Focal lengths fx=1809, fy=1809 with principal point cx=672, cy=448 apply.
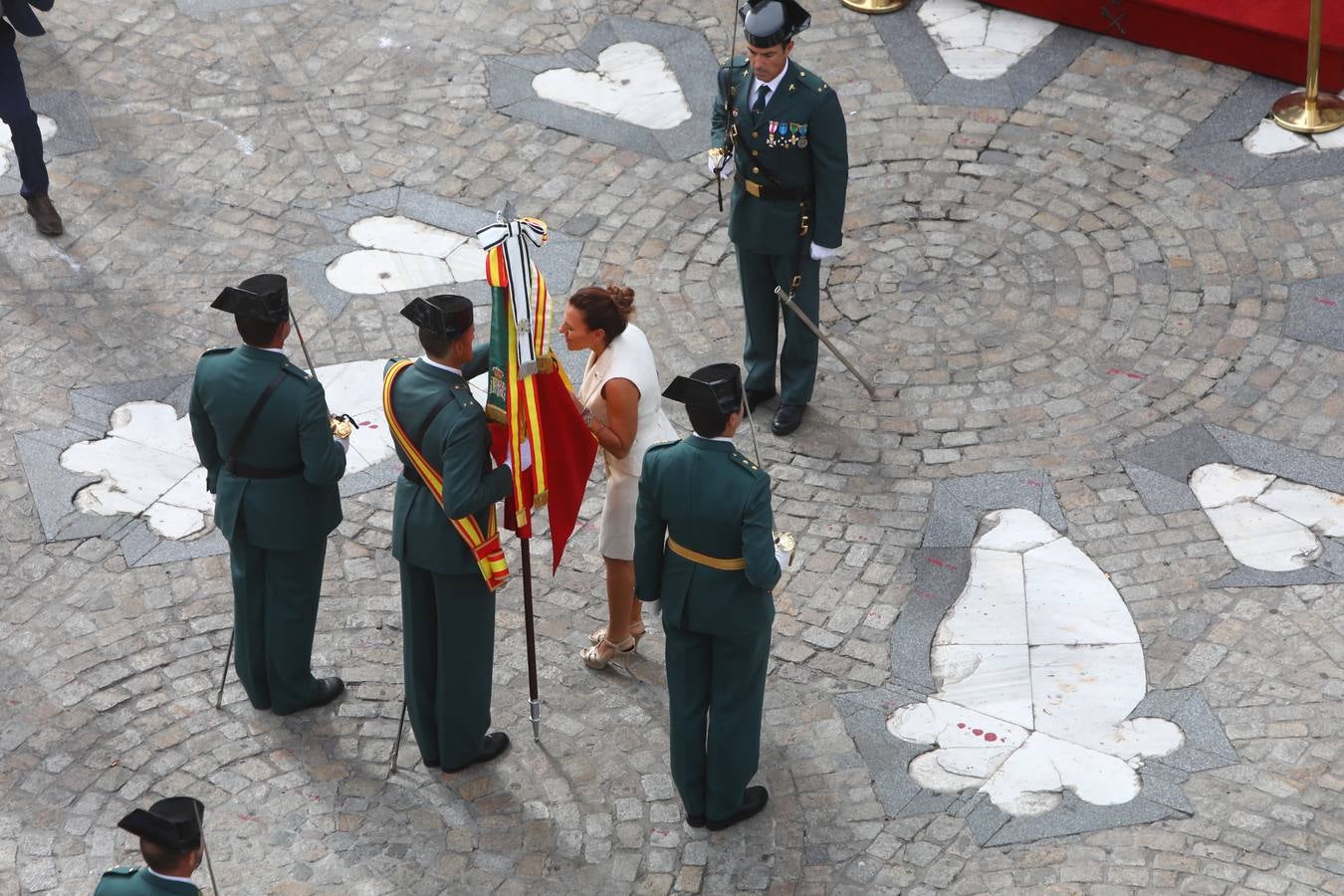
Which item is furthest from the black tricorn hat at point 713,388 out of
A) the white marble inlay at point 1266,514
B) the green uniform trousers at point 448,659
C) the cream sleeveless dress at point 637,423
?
the white marble inlay at point 1266,514

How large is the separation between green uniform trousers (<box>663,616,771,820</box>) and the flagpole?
0.57 m

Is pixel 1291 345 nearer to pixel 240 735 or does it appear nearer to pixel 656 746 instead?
pixel 656 746

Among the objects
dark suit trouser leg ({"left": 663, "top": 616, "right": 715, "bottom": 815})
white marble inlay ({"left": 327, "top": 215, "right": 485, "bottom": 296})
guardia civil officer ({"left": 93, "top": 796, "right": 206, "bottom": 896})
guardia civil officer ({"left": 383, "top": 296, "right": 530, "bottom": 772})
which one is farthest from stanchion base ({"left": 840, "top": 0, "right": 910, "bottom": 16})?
guardia civil officer ({"left": 93, "top": 796, "right": 206, "bottom": 896})

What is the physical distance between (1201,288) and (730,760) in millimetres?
4215

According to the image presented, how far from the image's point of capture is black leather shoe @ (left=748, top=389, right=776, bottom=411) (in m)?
9.00

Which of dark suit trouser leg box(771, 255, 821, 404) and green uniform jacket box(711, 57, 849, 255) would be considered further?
dark suit trouser leg box(771, 255, 821, 404)

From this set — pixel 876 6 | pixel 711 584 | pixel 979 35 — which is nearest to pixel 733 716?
pixel 711 584

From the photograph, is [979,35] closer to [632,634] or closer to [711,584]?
[632,634]

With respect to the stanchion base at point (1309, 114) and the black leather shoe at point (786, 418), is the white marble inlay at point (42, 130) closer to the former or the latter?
the black leather shoe at point (786, 418)

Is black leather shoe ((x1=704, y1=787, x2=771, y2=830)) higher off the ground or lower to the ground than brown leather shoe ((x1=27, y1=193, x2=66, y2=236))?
lower

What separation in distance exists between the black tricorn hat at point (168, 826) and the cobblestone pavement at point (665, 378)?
4.39ft

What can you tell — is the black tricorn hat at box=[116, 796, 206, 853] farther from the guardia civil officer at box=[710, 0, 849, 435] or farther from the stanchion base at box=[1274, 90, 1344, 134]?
the stanchion base at box=[1274, 90, 1344, 134]

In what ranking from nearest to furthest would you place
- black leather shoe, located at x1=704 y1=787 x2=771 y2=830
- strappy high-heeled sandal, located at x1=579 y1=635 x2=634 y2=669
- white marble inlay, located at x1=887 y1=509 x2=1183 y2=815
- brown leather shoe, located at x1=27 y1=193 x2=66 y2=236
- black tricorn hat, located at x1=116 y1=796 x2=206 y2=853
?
black tricorn hat, located at x1=116 y1=796 x2=206 y2=853
black leather shoe, located at x1=704 y1=787 x2=771 y2=830
white marble inlay, located at x1=887 y1=509 x2=1183 y2=815
strappy high-heeled sandal, located at x1=579 y1=635 x2=634 y2=669
brown leather shoe, located at x1=27 y1=193 x2=66 y2=236

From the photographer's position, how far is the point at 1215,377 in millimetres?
8859
